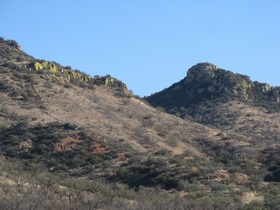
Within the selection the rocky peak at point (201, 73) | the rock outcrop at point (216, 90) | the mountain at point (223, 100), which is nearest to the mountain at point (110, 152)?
the mountain at point (223, 100)

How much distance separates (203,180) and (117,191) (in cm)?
950

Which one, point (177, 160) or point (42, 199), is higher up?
point (177, 160)

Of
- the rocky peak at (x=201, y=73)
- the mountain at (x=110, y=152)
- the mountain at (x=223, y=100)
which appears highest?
the rocky peak at (x=201, y=73)

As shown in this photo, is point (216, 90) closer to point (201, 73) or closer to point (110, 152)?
point (201, 73)

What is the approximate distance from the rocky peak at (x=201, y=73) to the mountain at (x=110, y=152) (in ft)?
52.9

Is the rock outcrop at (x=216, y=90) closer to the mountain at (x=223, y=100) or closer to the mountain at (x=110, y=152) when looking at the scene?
the mountain at (x=223, y=100)

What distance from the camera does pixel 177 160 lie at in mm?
44562

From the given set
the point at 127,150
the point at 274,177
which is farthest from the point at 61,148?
the point at 274,177

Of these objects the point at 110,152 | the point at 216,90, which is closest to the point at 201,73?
the point at 216,90

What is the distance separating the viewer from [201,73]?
100m

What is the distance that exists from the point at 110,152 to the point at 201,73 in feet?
188

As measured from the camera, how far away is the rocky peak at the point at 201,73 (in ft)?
328

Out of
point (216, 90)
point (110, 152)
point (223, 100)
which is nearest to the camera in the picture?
point (110, 152)

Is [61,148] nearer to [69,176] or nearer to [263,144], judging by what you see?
[69,176]
